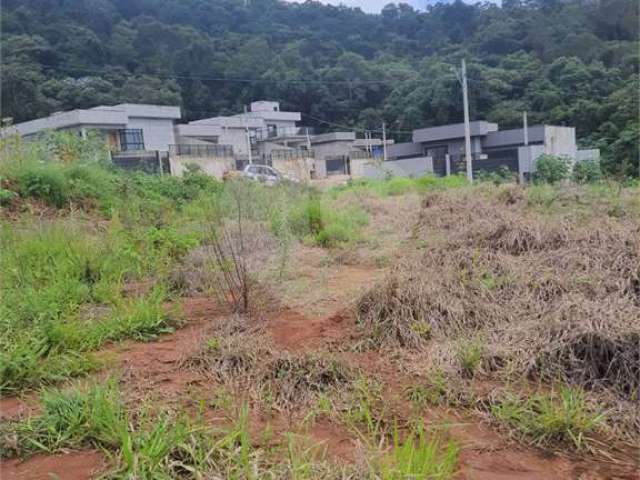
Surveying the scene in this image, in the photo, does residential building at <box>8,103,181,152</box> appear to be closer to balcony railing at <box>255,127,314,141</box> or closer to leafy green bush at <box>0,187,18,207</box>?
balcony railing at <box>255,127,314,141</box>

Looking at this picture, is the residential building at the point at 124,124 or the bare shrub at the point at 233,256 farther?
the residential building at the point at 124,124

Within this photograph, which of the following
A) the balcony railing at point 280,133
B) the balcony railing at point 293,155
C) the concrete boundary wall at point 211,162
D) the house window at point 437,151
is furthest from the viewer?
the balcony railing at point 280,133

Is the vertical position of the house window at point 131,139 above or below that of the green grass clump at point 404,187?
above

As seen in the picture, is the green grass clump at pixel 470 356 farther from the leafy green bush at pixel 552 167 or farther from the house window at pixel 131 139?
the house window at pixel 131 139

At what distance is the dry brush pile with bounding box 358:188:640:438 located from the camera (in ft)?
6.23

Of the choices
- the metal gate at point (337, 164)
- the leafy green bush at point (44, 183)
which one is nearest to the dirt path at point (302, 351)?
the leafy green bush at point (44, 183)

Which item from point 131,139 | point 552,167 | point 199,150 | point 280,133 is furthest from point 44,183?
point 280,133

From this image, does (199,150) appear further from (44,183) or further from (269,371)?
(269,371)

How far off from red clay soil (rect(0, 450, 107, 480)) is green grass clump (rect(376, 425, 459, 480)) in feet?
2.66

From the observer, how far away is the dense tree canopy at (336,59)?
24875 mm

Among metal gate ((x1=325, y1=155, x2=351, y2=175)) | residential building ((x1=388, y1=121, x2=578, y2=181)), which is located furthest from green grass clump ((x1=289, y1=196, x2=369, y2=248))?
metal gate ((x1=325, y1=155, x2=351, y2=175))

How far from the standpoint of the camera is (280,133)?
32.2 meters

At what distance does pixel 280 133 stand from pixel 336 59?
21.7 feet

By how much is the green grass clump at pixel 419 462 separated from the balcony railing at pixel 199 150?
802 inches
